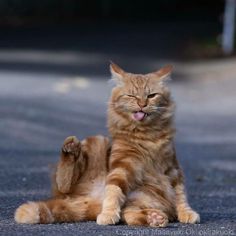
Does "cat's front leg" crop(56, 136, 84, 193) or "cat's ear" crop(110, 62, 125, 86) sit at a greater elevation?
"cat's ear" crop(110, 62, 125, 86)

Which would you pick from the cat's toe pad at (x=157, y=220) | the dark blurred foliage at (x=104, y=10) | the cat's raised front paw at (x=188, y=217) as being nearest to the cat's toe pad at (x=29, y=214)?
the cat's toe pad at (x=157, y=220)

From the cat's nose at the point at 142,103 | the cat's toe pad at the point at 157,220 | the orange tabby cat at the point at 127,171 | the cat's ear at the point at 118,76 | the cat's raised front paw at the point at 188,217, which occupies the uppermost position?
the cat's ear at the point at 118,76

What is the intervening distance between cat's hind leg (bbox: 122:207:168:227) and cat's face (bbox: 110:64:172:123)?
726mm

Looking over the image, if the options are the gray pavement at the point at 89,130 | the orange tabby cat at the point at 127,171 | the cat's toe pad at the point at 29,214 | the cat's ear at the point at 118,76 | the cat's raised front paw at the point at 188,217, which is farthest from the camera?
the gray pavement at the point at 89,130

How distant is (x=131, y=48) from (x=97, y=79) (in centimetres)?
897

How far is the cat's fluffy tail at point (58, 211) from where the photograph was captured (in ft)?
21.9

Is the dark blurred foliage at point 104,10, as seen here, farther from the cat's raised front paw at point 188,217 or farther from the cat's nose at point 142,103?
the cat's raised front paw at point 188,217

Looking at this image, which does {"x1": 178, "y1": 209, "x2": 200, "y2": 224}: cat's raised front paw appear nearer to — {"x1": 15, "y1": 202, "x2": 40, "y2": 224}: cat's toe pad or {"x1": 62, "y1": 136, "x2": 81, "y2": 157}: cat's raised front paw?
{"x1": 62, "y1": 136, "x2": 81, "y2": 157}: cat's raised front paw

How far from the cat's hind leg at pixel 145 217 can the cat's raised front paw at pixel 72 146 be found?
57 centimetres

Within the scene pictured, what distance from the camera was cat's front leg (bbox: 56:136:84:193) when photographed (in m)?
6.80

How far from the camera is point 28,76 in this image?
70.0 ft

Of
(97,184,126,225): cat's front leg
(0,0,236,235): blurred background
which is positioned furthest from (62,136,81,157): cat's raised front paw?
(0,0,236,235): blurred background

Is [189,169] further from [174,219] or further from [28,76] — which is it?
[28,76]

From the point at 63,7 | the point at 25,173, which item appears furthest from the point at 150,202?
the point at 63,7
